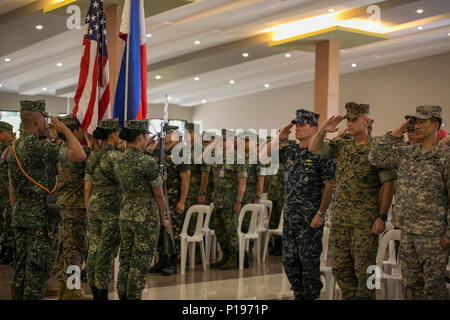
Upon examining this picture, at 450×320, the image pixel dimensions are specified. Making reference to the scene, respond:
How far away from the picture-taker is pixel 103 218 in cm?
485

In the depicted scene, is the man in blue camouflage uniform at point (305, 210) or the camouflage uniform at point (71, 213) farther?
the camouflage uniform at point (71, 213)

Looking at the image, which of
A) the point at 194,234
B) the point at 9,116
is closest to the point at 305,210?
the point at 194,234

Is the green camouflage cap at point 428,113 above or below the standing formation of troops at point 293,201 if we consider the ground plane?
above

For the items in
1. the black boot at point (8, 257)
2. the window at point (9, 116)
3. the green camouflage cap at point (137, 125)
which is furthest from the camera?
the window at point (9, 116)

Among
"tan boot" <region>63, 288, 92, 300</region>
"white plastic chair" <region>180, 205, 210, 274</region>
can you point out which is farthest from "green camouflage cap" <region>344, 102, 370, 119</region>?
"white plastic chair" <region>180, 205, 210, 274</region>

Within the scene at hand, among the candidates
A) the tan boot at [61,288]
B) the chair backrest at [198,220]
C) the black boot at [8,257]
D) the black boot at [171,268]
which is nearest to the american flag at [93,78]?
the tan boot at [61,288]

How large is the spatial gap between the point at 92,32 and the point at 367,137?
281 centimetres

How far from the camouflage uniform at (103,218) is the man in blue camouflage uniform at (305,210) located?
4.83ft

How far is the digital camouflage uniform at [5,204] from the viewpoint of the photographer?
22.2 feet

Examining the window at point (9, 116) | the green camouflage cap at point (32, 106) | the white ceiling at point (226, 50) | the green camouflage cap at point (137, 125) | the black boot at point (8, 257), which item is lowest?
the black boot at point (8, 257)

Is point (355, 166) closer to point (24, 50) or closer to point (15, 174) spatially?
point (15, 174)

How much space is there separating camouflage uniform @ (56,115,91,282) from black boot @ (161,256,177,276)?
1587mm

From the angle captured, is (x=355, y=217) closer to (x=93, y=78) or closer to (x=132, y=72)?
(x=132, y=72)

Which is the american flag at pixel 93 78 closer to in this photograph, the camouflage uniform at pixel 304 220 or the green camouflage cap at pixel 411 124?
the camouflage uniform at pixel 304 220
